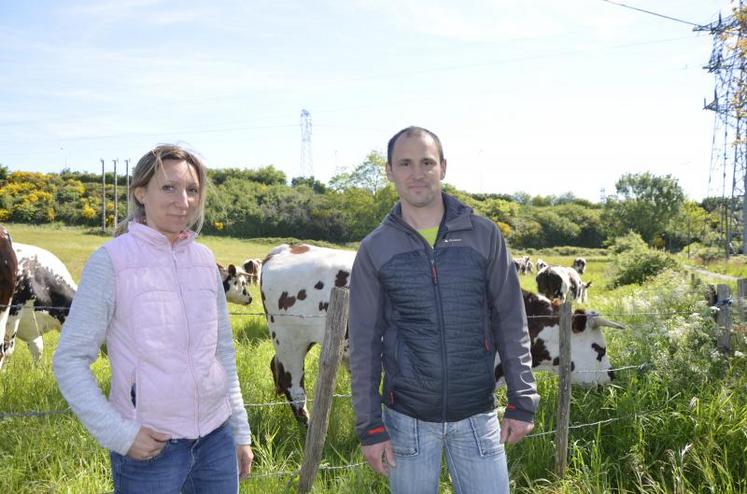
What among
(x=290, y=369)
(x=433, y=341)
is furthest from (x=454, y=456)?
(x=290, y=369)

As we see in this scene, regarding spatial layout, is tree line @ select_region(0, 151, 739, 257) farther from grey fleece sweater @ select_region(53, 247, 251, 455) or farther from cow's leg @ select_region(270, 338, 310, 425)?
grey fleece sweater @ select_region(53, 247, 251, 455)

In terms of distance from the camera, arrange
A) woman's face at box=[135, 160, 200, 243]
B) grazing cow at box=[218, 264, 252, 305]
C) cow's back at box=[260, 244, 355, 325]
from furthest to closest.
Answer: grazing cow at box=[218, 264, 252, 305]
cow's back at box=[260, 244, 355, 325]
woman's face at box=[135, 160, 200, 243]

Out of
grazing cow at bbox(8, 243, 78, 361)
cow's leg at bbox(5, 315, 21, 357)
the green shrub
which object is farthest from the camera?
the green shrub

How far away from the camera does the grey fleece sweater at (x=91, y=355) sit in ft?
5.63

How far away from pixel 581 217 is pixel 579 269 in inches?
1871

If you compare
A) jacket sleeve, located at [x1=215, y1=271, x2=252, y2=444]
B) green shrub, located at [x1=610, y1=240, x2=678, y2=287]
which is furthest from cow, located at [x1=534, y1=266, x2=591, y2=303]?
jacket sleeve, located at [x1=215, y1=271, x2=252, y2=444]

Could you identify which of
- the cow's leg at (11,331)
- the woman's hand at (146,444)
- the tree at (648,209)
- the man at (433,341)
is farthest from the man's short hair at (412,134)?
the tree at (648,209)

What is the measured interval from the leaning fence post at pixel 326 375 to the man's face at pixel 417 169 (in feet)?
3.43

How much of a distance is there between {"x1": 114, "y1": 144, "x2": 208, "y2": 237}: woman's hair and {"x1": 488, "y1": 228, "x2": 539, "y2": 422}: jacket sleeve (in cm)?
123

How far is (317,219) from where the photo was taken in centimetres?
5525

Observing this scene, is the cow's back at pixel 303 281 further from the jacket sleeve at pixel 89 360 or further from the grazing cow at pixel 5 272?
the jacket sleeve at pixel 89 360

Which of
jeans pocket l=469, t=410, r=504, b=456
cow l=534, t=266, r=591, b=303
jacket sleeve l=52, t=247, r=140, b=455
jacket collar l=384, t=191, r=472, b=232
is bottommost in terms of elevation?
cow l=534, t=266, r=591, b=303

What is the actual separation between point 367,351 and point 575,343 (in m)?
3.46

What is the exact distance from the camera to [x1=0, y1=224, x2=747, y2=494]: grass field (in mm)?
3801
